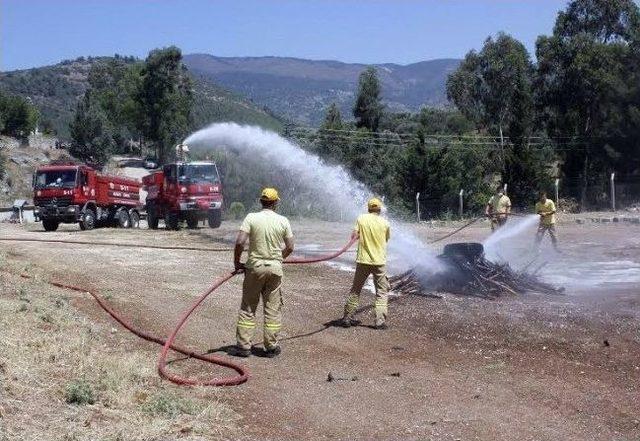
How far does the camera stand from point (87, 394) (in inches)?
279

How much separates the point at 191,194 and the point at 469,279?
702 inches

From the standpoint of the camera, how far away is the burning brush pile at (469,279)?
14492 millimetres

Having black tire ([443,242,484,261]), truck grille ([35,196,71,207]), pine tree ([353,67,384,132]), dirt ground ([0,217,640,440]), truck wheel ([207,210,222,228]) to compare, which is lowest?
dirt ground ([0,217,640,440])

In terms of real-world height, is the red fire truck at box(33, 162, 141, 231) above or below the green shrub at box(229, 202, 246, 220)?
above

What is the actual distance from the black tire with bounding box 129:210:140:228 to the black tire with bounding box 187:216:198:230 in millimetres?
4069

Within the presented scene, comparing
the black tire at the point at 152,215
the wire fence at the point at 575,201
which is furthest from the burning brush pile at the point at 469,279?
the wire fence at the point at 575,201

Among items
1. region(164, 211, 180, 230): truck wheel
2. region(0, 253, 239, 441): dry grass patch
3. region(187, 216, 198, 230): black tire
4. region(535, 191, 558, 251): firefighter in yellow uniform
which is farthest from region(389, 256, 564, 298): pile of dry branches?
region(164, 211, 180, 230): truck wheel

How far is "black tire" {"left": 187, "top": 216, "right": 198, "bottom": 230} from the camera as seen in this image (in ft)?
102

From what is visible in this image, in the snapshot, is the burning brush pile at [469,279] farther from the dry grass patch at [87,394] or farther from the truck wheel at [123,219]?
the truck wheel at [123,219]

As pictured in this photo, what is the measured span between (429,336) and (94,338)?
4.53m

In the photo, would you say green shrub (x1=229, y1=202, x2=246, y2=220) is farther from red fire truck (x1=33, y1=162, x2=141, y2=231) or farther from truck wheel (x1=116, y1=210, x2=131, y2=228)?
red fire truck (x1=33, y1=162, x2=141, y2=231)

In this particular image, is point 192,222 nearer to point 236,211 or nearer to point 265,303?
point 236,211

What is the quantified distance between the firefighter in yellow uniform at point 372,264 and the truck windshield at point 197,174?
1965cm

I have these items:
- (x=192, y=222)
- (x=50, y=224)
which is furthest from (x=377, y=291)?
(x=50, y=224)
